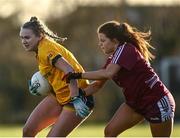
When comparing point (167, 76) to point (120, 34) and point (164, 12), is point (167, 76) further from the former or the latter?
point (120, 34)

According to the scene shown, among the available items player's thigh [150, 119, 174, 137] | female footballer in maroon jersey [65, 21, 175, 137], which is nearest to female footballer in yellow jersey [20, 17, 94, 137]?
female footballer in maroon jersey [65, 21, 175, 137]

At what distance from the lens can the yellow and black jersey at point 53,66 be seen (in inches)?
359

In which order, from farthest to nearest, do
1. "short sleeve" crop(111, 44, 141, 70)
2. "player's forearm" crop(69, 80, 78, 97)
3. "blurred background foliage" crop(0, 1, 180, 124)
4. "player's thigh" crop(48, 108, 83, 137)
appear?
1. "blurred background foliage" crop(0, 1, 180, 124)
2. "player's thigh" crop(48, 108, 83, 137)
3. "player's forearm" crop(69, 80, 78, 97)
4. "short sleeve" crop(111, 44, 141, 70)

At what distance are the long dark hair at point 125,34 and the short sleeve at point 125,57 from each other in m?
0.18

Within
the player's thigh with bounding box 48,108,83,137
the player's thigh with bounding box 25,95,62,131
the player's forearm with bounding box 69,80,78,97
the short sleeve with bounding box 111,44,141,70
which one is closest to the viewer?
the short sleeve with bounding box 111,44,141,70

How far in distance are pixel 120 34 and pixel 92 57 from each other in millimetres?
34611

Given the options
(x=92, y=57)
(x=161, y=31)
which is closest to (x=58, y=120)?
(x=92, y=57)

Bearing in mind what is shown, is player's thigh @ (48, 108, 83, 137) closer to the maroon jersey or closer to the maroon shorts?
the maroon jersey

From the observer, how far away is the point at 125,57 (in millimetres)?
8875

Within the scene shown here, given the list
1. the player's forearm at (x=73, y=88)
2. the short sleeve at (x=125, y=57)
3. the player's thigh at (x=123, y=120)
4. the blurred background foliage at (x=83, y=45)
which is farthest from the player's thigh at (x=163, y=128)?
the blurred background foliage at (x=83, y=45)

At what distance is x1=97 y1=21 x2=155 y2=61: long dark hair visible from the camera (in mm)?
9055

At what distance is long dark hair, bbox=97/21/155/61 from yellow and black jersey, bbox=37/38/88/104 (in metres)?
0.54

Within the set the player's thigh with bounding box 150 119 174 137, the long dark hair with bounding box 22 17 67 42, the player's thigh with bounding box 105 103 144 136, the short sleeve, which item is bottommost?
the player's thigh with bounding box 150 119 174 137

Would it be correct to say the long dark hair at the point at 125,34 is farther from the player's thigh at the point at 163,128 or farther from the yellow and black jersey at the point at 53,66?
the player's thigh at the point at 163,128
